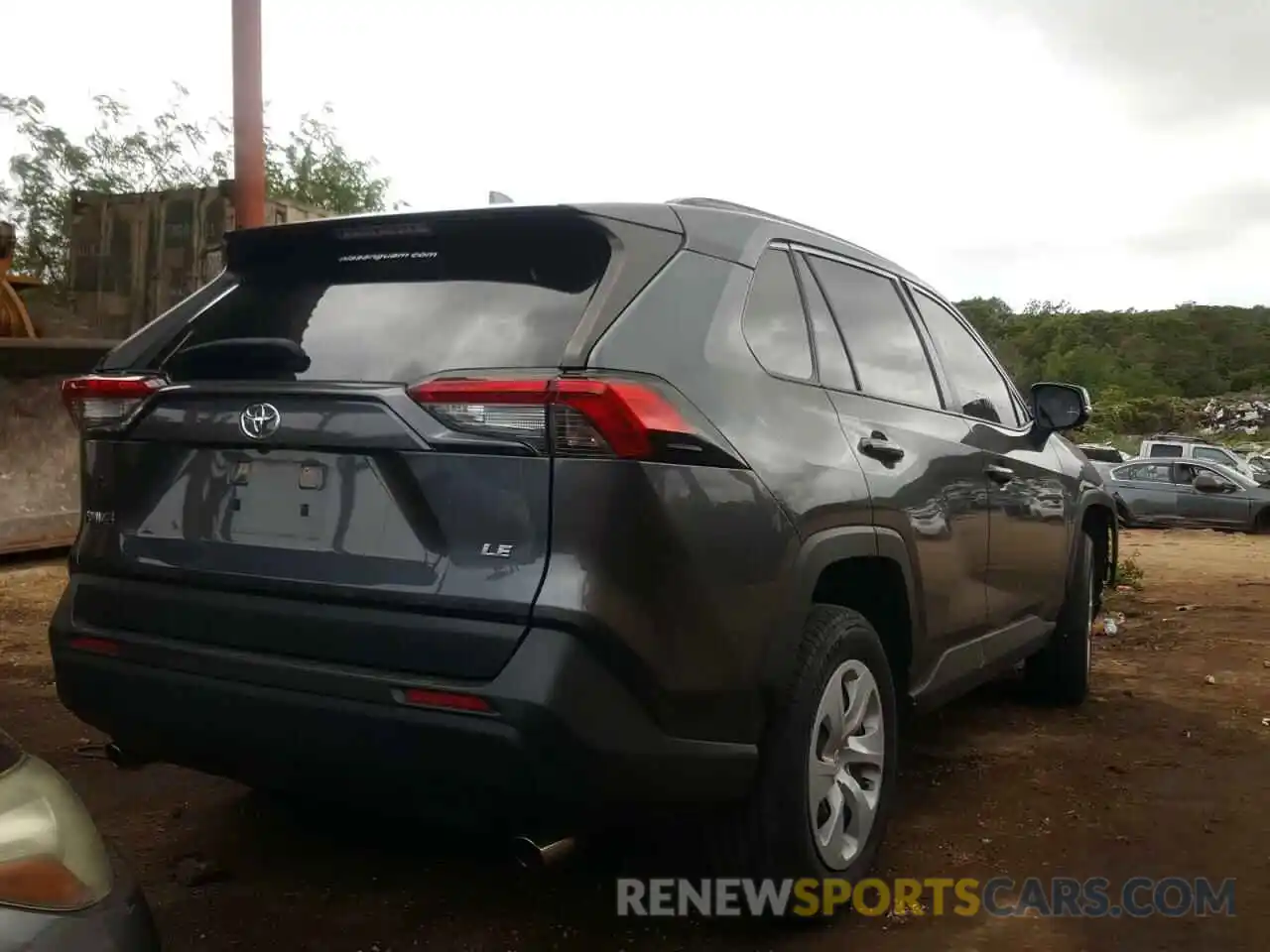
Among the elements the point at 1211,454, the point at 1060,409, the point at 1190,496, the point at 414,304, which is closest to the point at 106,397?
the point at 414,304

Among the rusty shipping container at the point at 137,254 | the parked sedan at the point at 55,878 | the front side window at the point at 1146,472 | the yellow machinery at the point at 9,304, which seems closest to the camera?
the parked sedan at the point at 55,878

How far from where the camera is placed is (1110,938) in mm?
2889

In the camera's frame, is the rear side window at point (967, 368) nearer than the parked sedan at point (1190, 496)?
Yes

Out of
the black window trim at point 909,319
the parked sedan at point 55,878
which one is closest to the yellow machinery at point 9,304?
the black window trim at point 909,319

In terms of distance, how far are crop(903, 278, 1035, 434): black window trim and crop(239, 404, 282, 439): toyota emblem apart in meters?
2.35

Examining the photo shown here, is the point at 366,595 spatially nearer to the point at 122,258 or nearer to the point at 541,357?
the point at 541,357

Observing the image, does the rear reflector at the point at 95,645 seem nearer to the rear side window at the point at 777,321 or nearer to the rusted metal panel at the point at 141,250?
the rear side window at the point at 777,321

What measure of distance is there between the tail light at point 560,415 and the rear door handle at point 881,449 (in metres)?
1.00

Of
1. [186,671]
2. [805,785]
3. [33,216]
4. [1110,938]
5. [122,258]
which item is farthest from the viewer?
[33,216]

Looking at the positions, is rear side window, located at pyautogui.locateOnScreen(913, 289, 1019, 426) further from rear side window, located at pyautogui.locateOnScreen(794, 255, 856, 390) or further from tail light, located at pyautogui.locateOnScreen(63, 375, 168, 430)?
tail light, located at pyautogui.locateOnScreen(63, 375, 168, 430)

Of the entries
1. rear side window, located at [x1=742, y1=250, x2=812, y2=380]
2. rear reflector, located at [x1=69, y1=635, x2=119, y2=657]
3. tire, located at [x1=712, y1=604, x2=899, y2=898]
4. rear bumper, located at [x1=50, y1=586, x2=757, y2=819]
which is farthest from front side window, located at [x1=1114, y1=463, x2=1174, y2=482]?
rear reflector, located at [x1=69, y1=635, x2=119, y2=657]

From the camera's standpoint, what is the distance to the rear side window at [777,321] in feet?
9.13

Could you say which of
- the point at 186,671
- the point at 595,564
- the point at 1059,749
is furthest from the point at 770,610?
the point at 1059,749

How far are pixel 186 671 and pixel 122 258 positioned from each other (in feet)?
37.1
